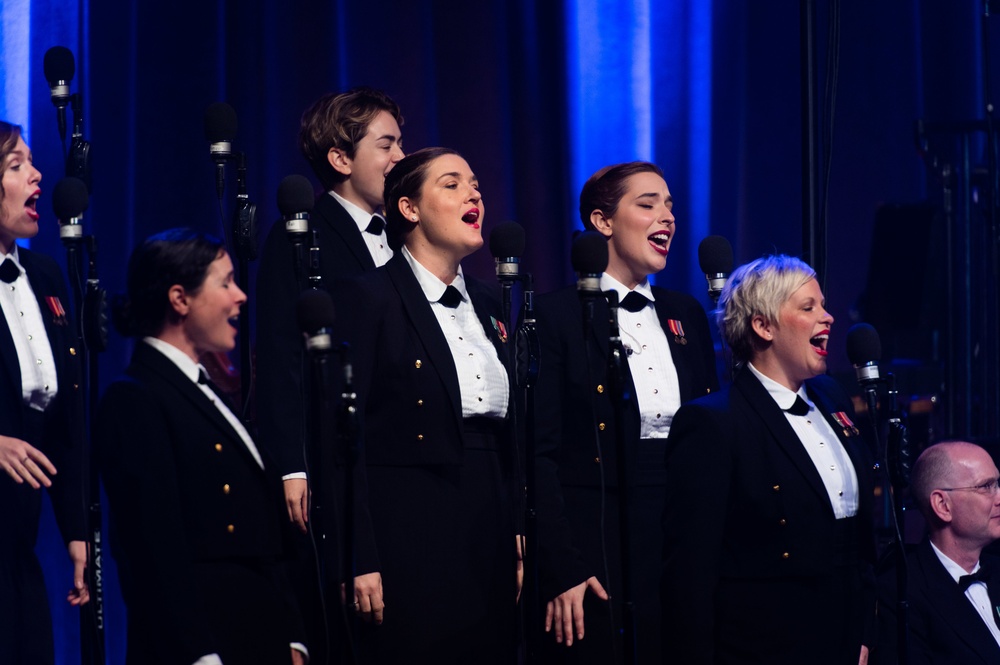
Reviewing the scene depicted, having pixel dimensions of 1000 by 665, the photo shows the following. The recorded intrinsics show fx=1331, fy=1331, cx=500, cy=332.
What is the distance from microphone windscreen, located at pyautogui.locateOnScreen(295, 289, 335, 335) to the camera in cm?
262

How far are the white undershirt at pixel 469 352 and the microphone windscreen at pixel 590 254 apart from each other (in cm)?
41

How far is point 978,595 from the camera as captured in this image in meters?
4.11

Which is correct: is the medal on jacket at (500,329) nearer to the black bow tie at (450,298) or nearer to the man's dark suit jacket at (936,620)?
the black bow tie at (450,298)

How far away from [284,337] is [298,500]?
430mm

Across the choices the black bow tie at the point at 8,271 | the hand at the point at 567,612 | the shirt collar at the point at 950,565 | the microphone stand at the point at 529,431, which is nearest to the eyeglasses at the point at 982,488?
the shirt collar at the point at 950,565

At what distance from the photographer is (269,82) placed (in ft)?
16.0

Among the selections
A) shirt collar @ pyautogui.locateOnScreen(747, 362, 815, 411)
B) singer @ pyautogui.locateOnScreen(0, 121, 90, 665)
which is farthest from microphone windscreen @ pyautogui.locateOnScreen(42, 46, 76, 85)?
shirt collar @ pyautogui.locateOnScreen(747, 362, 815, 411)

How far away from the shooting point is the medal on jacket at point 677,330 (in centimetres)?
365

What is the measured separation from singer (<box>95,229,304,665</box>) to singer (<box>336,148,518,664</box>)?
30cm

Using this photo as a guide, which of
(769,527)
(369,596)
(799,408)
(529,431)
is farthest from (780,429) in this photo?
(369,596)

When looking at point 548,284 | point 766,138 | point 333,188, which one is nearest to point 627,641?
point 333,188

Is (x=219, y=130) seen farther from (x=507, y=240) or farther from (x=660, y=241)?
(x=660, y=241)

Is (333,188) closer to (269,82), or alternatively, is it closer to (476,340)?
(476,340)

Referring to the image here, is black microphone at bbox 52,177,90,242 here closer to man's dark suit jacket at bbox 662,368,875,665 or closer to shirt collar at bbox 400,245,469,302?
shirt collar at bbox 400,245,469,302
